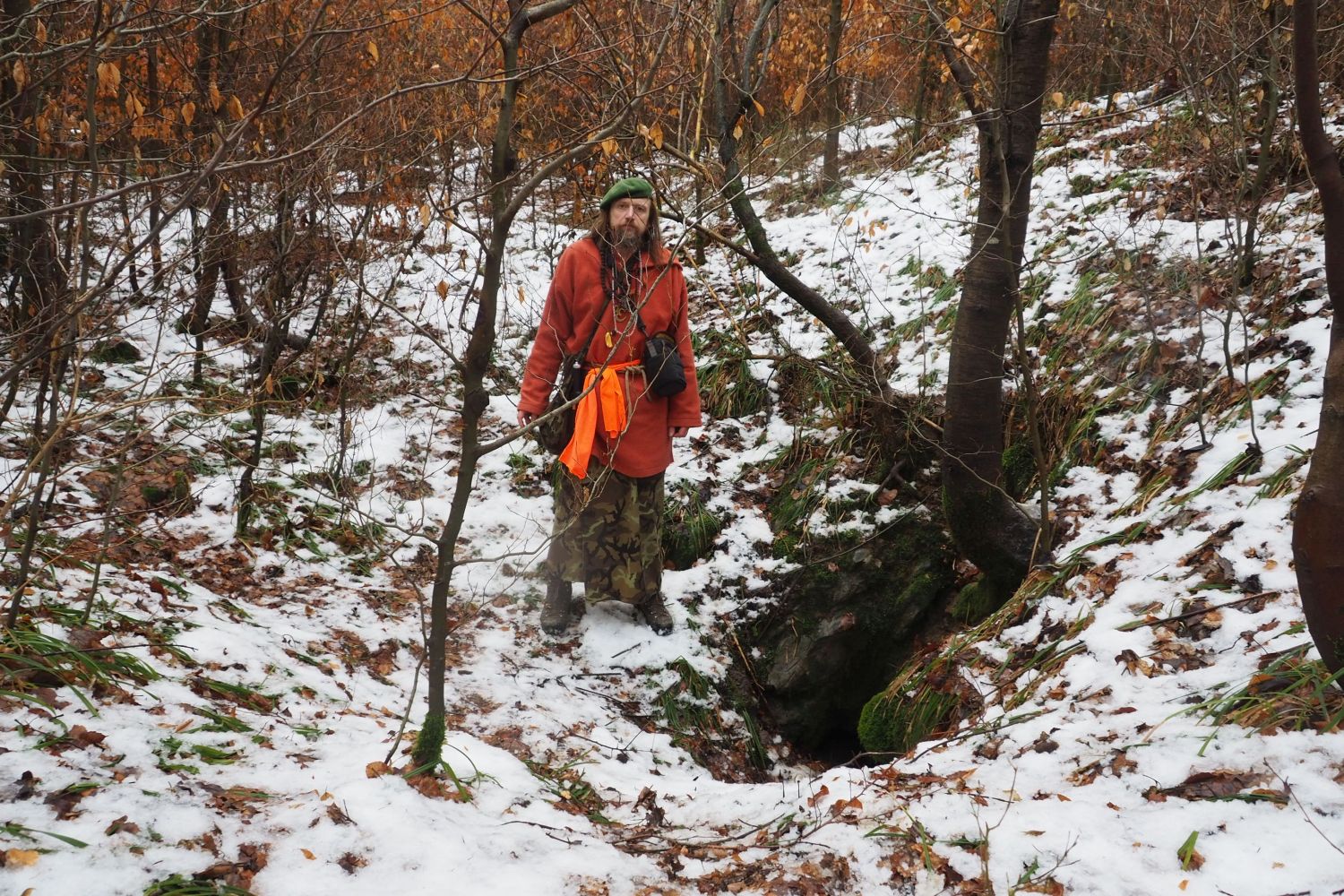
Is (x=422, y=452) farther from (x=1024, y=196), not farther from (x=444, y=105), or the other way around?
(x=1024, y=196)

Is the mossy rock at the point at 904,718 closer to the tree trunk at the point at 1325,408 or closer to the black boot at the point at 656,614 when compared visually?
the black boot at the point at 656,614

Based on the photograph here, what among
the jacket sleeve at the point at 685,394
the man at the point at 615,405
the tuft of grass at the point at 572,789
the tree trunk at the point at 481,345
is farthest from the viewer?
the jacket sleeve at the point at 685,394

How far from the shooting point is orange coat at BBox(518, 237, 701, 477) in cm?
386

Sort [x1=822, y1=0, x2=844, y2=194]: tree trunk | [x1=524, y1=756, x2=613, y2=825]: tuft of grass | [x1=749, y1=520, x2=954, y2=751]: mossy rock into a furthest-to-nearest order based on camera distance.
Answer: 1. [x1=822, y1=0, x2=844, y2=194]: tree trunk
2. [x1=749, y1=520, x2=954, y2=751]: mossy rock
3. [x1=524, y1=756, x2=613, y2=825]: tuft of grass

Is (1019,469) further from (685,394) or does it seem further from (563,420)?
(563,420)

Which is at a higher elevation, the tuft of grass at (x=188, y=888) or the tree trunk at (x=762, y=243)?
the tree trunk at (x=762, y=243)

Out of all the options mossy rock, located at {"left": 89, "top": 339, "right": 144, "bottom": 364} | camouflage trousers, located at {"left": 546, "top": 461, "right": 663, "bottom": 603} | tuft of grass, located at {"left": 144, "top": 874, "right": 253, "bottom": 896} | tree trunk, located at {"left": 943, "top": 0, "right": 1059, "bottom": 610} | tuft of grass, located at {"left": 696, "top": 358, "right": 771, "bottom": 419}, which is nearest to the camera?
tuft of grass, located at {"left": 144, "top": 874, "right": 253, "bottom": 896}

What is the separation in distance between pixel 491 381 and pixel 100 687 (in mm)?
4251

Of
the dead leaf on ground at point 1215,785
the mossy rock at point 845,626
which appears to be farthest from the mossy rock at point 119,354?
the dead leaf on ground at point 1215,785

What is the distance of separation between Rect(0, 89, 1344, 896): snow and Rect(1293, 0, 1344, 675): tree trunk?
0.50m

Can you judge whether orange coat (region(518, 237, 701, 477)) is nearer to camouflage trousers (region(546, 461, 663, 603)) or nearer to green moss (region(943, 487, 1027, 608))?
camouflage trousers (region(546, 461, 663, 603))

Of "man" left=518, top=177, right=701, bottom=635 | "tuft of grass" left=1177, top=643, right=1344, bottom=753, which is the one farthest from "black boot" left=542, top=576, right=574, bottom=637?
"tuft of grass" left=1177, top=643, right=1344, bottom=753

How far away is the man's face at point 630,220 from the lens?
377 centimetres

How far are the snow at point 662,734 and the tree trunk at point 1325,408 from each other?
1.62ft
